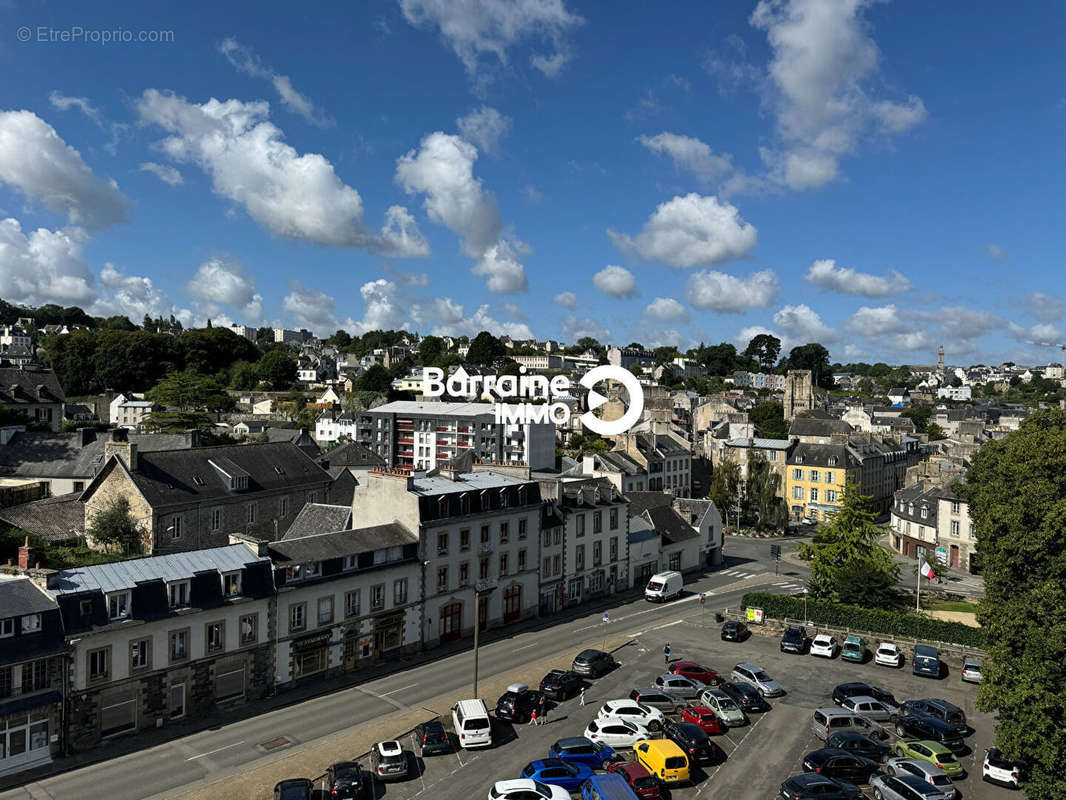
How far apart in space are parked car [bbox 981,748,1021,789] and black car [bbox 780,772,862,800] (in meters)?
6.72

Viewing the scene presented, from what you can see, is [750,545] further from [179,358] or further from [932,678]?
[179,358]

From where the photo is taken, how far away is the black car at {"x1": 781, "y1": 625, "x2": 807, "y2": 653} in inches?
1795

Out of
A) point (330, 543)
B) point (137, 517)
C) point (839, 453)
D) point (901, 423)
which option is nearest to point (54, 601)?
point (330, 543)

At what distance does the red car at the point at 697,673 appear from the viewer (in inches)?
1554

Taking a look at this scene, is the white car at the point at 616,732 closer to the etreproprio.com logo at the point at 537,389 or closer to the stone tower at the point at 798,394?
the etreproprio.com logo at the point at 537,389

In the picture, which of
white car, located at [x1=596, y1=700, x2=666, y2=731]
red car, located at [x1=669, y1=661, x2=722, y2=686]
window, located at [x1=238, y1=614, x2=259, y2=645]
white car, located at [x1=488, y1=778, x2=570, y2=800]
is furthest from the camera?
red car, located at [x1=669, y1=661, x2=722, y2=686]

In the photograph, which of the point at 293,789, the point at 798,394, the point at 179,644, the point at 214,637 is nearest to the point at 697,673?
the point at 293,789

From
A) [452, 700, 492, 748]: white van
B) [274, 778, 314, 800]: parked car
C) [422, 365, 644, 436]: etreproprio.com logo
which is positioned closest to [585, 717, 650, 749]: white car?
[452, 700, 492, 748]: white van

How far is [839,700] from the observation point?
36.7 m

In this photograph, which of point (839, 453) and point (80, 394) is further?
point (80, 394)

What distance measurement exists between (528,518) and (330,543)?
599 inches

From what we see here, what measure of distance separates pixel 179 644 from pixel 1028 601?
37.1 metres

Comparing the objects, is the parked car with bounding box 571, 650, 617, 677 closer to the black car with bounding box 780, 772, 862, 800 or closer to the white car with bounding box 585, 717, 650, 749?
the white car with bounding box 585, 717, 650, 749

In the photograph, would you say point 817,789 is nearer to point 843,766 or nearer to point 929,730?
point 843,766
